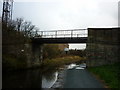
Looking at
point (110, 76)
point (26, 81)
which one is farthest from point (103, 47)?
point (110, 76)

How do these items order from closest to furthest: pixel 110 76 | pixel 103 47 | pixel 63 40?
1. pixel 110 76
2. pixel 103 47
3. pixel 63 40

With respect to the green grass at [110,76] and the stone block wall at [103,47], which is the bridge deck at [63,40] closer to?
the stone block wall at [103,47]

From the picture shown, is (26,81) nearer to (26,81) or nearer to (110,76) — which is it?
(26,81)

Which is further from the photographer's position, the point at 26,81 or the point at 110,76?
the point at 26,81

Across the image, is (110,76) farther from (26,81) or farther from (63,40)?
(63,40)

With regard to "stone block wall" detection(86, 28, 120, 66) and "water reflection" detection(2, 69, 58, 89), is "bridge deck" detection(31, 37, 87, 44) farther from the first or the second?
"water reflection" detection(2, 69, 58, 89)

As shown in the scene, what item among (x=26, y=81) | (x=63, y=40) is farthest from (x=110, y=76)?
(x=63, y=40)

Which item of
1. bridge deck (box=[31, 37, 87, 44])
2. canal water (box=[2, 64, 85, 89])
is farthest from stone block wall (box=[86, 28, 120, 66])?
canal water (box=[2, 64, 85, 89])

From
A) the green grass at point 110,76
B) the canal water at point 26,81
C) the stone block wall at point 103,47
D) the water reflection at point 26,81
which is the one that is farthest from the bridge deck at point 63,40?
the green grass at point 110,76

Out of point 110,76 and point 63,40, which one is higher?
point 63,40

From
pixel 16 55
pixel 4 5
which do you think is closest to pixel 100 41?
pixel 16 55

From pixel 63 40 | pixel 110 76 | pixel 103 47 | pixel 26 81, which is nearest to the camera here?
pixel 110 76

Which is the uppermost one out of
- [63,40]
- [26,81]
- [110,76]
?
[63,40]

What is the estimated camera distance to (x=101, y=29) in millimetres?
34719
